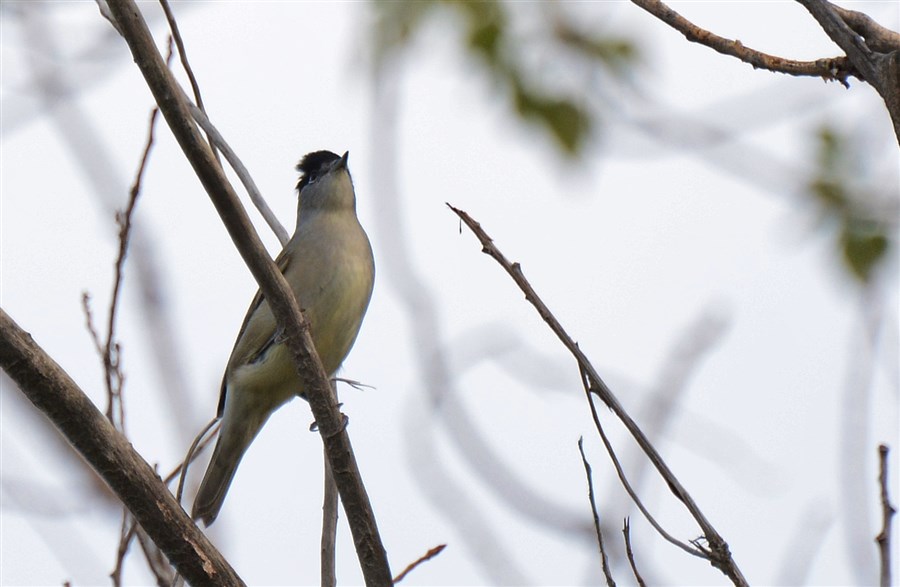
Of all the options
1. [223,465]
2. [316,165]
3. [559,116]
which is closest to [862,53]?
[559,116]

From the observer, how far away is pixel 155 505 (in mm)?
2924

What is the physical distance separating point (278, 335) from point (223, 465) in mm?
734

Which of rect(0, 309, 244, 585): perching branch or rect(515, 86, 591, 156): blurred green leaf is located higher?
rect(515, 86, 591, 156): blurred green leaf

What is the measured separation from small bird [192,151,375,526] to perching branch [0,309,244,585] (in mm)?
1777

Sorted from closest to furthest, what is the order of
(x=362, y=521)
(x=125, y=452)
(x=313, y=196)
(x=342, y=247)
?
(x=125, y=452) → (x=362, y=521) → (x=342, y=247) → (x=313, y=196)

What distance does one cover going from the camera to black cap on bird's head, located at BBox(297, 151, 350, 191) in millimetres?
6824

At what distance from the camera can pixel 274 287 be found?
322 cm

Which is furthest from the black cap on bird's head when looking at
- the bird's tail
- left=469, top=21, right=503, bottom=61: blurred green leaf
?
left=469, top=21, right=503, bottom=61: blurred green leaf

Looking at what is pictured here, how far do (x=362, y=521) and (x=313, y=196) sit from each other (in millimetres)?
3448

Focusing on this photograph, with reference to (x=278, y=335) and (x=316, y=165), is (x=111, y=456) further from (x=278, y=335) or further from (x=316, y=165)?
(x=316, y=165)

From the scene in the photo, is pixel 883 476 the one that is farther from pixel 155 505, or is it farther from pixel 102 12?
pixel 102 12

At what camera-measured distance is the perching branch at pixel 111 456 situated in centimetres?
273

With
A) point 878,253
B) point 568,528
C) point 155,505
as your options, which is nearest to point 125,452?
point 155,505

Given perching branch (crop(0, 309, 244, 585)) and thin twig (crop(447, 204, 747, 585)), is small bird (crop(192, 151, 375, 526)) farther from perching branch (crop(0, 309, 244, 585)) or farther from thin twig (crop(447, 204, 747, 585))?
thin twig (crop(447, 204, 747, 585))
